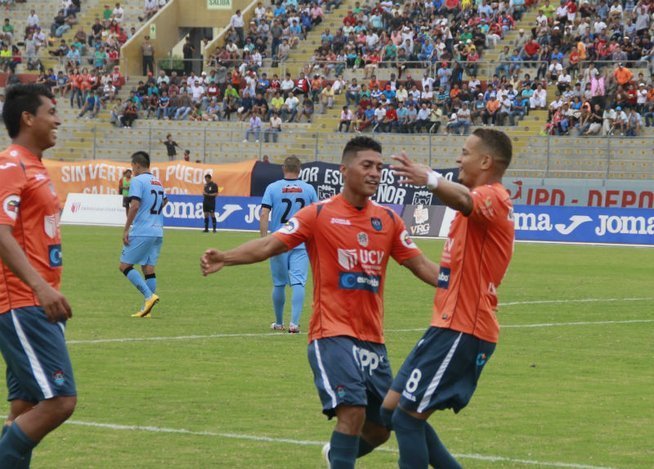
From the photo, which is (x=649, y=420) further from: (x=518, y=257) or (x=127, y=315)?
(x=518, y=257)

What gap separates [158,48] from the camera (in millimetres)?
64312

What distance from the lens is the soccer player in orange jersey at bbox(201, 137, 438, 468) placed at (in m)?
8.09

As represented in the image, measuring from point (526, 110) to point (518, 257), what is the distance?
15361 mm

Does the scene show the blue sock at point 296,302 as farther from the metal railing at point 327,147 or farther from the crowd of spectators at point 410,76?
the crowd of spectators at point 410,76

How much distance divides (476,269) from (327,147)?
42.0m

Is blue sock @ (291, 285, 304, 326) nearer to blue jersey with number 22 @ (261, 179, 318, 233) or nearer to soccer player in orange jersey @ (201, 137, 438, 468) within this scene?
blue jersey with number 22 @ (261, 179, 318, 233)

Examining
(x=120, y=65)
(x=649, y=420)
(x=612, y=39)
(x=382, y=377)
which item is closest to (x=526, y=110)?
(x=612, y=39)

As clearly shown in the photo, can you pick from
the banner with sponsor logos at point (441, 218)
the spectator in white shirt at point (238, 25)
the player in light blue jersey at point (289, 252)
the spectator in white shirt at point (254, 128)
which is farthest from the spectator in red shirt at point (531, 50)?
the player in light blue jersey at point (289, 252)

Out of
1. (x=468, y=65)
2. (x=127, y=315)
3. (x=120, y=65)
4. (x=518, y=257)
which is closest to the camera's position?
(x=127, y=315)

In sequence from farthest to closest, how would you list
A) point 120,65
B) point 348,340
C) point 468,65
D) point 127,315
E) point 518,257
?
point 120,65, point 468,65, point 518,257, point 127,315, point 348,340

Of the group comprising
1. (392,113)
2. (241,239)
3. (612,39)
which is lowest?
(241,239)

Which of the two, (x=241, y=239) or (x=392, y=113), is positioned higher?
(x=392, y=113)

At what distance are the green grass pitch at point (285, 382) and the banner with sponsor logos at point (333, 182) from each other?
1754cm

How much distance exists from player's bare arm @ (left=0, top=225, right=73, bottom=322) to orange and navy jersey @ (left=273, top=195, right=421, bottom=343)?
1626 millimetres
